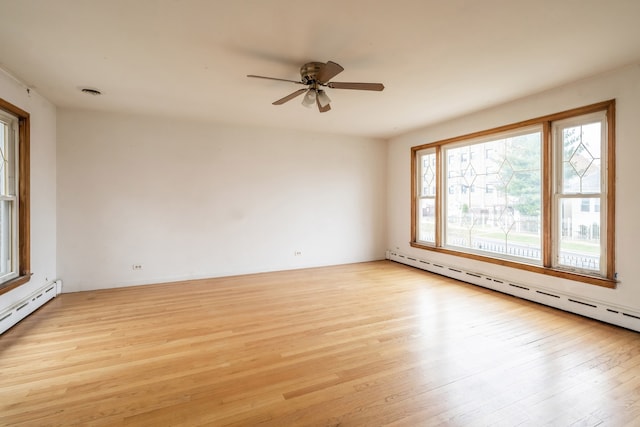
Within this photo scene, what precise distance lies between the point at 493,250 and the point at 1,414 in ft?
17.6

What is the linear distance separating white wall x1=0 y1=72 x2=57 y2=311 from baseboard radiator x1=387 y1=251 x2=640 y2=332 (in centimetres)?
582

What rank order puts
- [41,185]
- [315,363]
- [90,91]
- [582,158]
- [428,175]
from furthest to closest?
[428,175], [41,185], [90,91], [582,158], [315,363]

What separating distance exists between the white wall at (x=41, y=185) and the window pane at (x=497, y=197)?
19.6ft

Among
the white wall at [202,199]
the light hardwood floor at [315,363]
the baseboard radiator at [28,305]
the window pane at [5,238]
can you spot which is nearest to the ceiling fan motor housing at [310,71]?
the light hardwood floor at [315,363]

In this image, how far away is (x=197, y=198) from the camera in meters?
5.02

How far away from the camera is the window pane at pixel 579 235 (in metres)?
3.37

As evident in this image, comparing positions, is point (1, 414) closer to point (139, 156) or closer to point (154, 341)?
point (154, 341)

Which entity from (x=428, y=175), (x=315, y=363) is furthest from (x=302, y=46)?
(x=428, y=175)

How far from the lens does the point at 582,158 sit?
11.4ft

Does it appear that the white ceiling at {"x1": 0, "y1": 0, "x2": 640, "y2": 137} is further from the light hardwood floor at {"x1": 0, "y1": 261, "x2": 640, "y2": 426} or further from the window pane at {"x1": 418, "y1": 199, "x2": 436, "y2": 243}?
the light hardwood floor at {"x1": 0, "y1": 261, "x2": 640, "y2": 426}

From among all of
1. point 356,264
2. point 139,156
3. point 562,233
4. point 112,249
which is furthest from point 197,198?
point 562,233

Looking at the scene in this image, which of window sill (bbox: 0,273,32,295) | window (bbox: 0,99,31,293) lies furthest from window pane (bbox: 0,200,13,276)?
window sill (bbox: 0,273,32,295)

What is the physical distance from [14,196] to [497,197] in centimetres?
621

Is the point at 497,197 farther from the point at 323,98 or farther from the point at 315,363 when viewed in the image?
the point at 315,363
